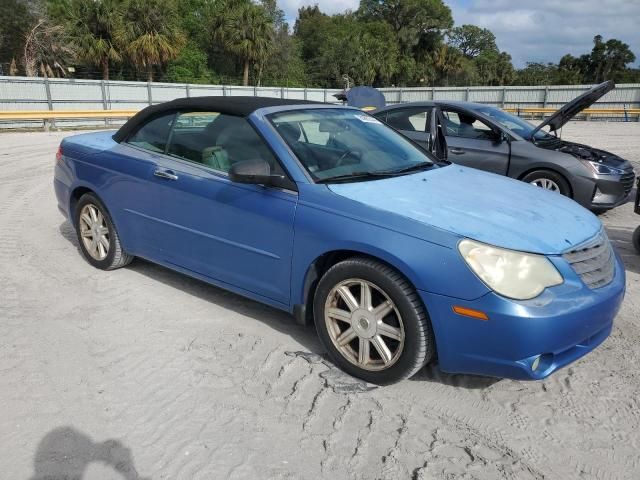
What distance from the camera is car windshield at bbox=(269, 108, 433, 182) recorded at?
141 inches

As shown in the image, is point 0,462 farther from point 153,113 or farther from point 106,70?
point 106,70

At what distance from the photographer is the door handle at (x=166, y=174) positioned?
3.99 meters

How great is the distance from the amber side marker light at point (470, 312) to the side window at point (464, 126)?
17.7 ft

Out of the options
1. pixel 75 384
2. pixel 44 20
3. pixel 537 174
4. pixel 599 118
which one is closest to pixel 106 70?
pixel 44 20

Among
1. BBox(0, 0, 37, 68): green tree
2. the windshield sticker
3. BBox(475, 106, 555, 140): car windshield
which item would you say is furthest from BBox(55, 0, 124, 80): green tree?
the windshield sticker

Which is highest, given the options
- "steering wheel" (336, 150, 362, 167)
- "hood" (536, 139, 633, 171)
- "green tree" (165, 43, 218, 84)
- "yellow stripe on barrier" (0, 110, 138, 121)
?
"green tree" (165, 43, 218, 84)

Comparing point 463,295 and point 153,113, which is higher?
point 153,113

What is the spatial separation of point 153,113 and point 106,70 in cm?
3384

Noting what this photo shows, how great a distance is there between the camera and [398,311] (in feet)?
9.59

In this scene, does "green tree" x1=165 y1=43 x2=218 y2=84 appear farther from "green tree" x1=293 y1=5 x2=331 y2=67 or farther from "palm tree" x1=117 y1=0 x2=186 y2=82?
"green tree" x1=293 y1=5 x2=331 y2=67

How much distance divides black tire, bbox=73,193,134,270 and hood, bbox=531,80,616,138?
220 inches

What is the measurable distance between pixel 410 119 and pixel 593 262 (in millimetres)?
5379

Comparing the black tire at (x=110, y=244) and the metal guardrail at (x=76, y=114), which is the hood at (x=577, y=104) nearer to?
the black tire at (x=110, y=244)

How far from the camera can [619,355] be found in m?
3.54
